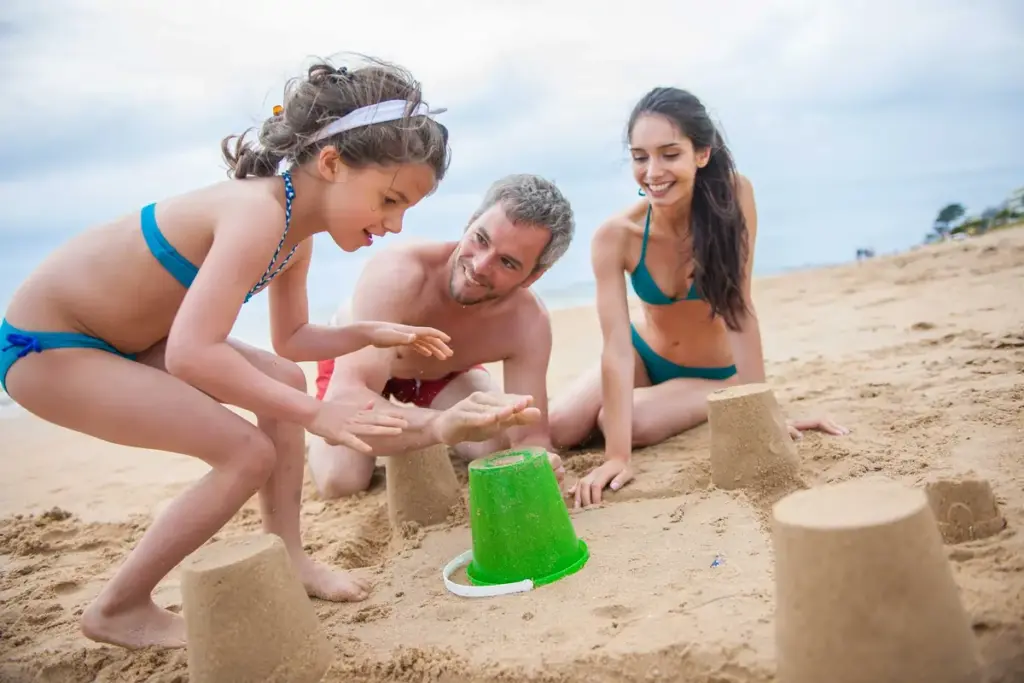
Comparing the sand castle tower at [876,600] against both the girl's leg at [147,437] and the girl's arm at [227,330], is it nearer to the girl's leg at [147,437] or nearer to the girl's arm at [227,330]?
the girl's arm at [227,330]

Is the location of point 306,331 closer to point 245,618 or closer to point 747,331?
point 245,618

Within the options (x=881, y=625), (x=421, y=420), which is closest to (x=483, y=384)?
(x=421, y=420)

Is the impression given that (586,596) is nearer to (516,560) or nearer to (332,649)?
(516,560)

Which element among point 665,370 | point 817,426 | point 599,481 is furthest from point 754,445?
point 665,370

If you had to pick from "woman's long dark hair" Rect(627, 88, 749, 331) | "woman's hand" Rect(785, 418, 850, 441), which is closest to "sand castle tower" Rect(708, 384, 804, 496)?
"woman's hand" Rect(785, 418, 850, 441)

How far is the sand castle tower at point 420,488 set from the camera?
288 centimetres

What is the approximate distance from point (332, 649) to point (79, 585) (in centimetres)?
143

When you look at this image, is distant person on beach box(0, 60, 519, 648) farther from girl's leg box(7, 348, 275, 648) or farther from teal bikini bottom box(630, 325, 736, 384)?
teal bikini bottom box(630, 325, 736, 384)

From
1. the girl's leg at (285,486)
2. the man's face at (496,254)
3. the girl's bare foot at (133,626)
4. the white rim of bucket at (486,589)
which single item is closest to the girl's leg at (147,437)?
the girl's bare foot at (133,626)

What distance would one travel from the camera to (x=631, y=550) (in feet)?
7.59

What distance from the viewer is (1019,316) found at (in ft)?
15.5

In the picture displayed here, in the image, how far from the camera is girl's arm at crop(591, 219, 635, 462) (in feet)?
9.98

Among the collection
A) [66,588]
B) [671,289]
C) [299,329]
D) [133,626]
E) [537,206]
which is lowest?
[66,588]

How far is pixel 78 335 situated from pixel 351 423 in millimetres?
818
